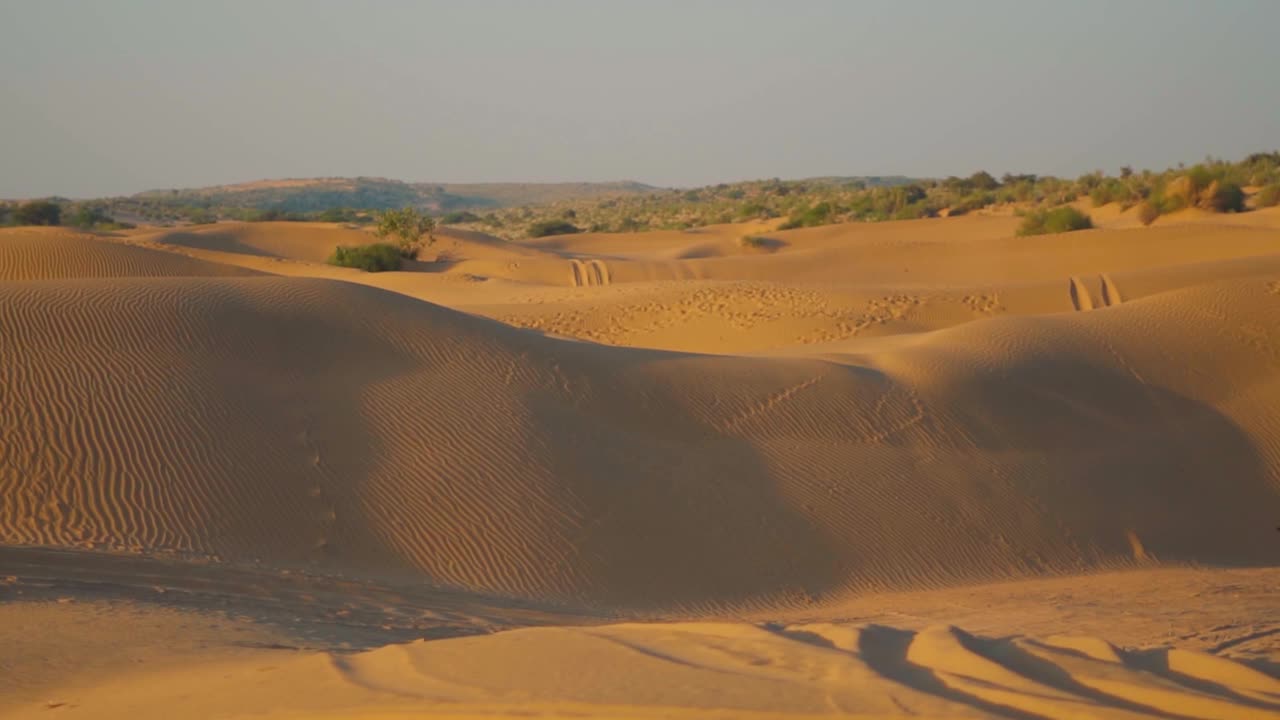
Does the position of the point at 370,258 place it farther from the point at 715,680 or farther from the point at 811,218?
the point at 715,680

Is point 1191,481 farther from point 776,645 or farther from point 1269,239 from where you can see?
point 1269,239

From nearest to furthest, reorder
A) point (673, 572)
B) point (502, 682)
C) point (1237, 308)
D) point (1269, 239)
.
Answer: point (502, 682) < point (673, 572) < point (1237, 308) < point (1269, 239)

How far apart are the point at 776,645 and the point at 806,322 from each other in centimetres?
1627

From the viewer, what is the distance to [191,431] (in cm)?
964

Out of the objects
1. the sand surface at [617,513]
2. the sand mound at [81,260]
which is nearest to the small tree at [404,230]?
the sand mound at [81,260]

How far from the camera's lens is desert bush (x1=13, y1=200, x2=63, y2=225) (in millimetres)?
44531

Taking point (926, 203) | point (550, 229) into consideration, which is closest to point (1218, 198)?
point (926, 203)

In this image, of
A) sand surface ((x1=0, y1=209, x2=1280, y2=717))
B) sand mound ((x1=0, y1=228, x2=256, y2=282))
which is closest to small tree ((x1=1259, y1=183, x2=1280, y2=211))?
sand surface ((x1=0, y1=209, x2=1280, y2=717))

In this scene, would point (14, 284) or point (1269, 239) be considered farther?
point (1269, 239)

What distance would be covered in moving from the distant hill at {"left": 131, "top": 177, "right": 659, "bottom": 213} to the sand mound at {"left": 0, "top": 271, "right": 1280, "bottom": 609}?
100 metres

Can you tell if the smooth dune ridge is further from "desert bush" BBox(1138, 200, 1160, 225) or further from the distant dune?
"desert bush" BBox(1138, 200, 1160, 225)

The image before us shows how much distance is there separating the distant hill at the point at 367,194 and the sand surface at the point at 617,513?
330ft

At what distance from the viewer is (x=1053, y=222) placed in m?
37.7

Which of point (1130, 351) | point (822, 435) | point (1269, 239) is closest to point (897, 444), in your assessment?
point (822, 435)
